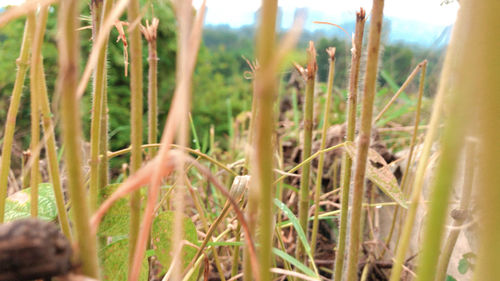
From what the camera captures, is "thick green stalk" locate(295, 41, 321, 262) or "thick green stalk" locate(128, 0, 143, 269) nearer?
"thick green stalk" locate(128, 0, 143, 269)

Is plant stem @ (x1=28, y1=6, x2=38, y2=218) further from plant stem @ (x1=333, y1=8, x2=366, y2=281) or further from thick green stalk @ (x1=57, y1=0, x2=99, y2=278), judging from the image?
A: plant stem @ (x1=333, y1=8, x2=366, y2=281)

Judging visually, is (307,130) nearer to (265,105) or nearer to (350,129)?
(350,129)

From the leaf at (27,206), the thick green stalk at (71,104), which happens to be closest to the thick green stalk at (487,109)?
the thick green stalk at (71,104)

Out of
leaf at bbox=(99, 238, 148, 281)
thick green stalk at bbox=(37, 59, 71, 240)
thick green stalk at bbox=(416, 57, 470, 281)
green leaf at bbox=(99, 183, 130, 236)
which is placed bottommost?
leaf at bbox=(99, 238, 148, 281)

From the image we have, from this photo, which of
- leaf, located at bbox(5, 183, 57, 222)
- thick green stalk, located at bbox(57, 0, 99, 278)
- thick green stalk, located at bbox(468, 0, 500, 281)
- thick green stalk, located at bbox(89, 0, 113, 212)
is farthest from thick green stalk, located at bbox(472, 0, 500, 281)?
leaf, located at bbox(5, 183, 57, 222)

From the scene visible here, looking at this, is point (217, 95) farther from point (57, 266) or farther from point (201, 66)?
point (57, 266)

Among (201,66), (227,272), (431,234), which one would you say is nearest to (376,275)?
(227,272)
